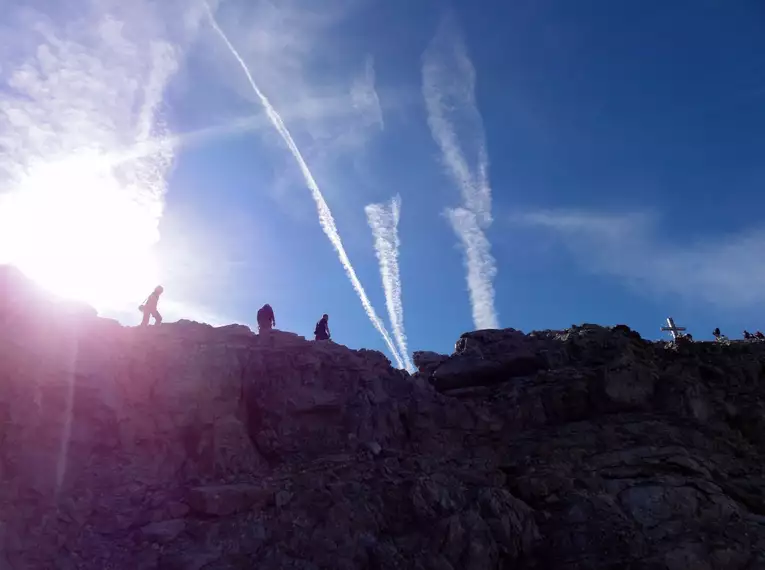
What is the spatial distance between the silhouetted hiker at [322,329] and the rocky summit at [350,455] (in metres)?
3.05

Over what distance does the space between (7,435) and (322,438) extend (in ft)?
28.9

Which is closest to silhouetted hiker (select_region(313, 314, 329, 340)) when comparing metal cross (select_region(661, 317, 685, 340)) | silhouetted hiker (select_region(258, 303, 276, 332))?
silhouetted hiker (select_region(258, 303, 276, 332))

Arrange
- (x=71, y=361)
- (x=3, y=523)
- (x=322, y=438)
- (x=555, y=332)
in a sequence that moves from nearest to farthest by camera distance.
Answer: (x=3, y=523) → (x=71, y=361) → (x=322, y=438) → (x=555, y=332)

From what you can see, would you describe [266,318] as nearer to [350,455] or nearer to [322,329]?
[322,329]

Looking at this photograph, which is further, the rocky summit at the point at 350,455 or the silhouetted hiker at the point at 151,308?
the silhouetted hiker at the point at 151,308

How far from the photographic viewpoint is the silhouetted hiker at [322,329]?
25875mm

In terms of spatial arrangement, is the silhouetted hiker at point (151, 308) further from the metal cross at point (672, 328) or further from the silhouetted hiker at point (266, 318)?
the metal cross at point (672, 328)

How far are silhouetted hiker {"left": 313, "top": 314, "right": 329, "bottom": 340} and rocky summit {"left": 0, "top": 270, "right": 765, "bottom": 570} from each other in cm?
305

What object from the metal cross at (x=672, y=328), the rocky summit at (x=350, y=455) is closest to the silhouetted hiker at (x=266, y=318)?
the rocky summit at (x=350, y=455)

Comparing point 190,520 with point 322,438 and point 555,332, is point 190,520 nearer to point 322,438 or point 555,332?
point 322,438

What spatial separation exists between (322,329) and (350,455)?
831 centimetres

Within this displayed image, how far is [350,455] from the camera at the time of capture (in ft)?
61.1

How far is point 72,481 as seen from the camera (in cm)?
1587

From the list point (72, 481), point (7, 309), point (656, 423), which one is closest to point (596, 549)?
point (656, 423)
